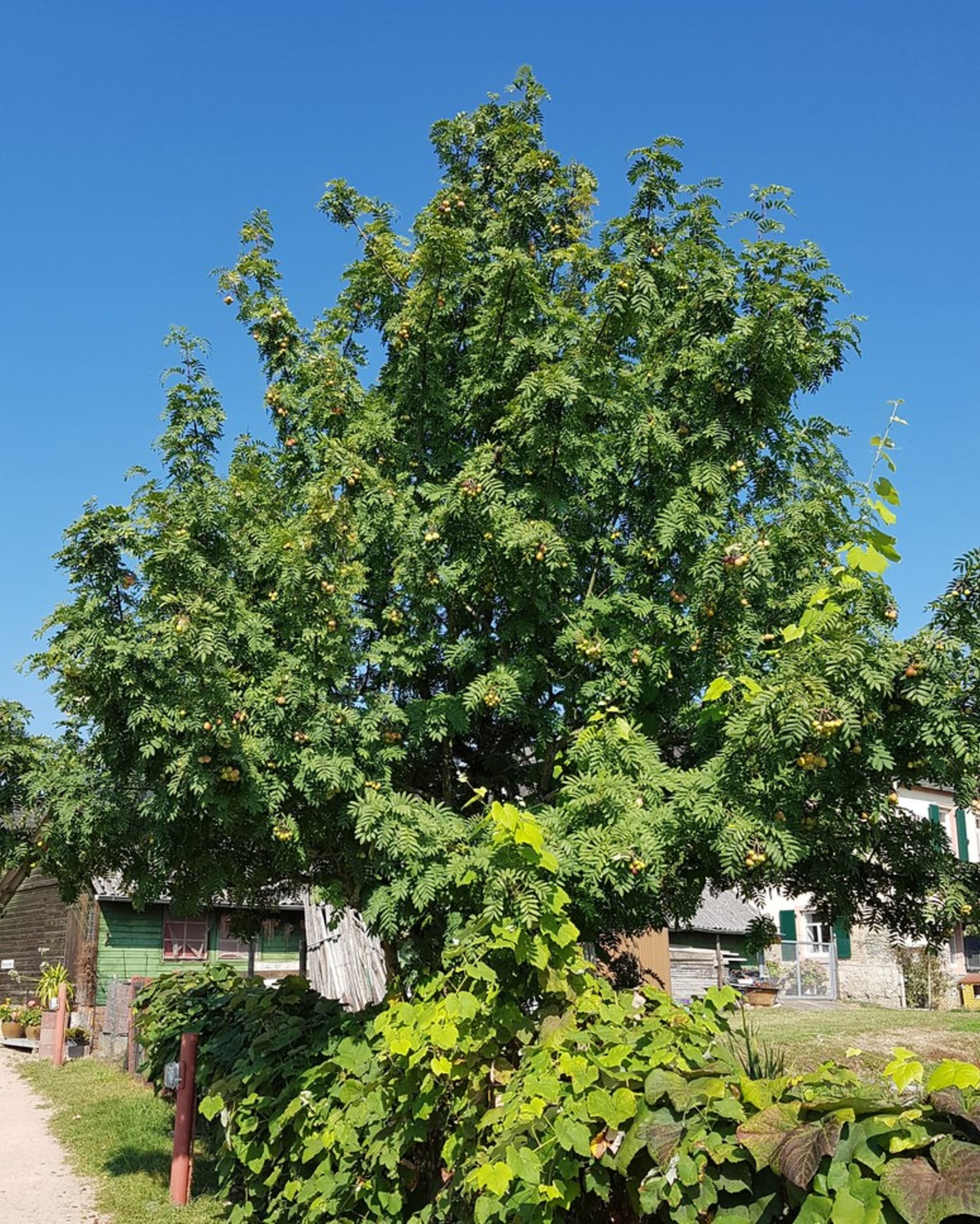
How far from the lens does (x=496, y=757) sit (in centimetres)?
722

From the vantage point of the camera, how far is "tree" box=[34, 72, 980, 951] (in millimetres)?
4867

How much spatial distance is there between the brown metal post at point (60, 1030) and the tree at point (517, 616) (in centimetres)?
1134

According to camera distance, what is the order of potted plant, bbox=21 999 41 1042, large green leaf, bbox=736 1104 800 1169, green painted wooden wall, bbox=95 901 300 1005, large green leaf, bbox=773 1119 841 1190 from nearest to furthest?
large green leaf, bbox=773 1119 841 1190 < large green leaf, bbox=736 1104 800 1169 < potted plant, bbox=21 999 41 1042 < green painted wooden wall, bbox=95 901 300 1005

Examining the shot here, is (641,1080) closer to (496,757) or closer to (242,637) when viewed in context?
(242,637)

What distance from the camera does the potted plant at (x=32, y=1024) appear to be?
19078mm

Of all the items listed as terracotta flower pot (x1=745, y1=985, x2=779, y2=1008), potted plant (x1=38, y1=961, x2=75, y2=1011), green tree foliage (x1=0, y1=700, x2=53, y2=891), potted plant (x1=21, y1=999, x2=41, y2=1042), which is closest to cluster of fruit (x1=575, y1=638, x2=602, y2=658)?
green tree foliage (x1=0, y1=700, x2=53, y2=891)

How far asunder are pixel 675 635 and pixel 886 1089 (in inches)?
109

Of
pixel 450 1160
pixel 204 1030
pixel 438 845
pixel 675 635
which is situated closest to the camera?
pixel 450 1160

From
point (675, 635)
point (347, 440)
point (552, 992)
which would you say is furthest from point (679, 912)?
point (347, 440)

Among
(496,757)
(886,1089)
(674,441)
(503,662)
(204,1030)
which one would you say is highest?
(674,441)

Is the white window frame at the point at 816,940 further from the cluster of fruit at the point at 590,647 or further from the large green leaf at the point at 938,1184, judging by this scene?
the large green leaf at the point at 938,1184

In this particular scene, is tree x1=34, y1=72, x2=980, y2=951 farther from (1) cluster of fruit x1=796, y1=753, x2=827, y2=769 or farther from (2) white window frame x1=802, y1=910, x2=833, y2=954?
(2) white window frame x1=802, y1=910, x2=833, y2=954

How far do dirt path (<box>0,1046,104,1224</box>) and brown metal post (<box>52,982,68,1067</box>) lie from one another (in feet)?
12.7

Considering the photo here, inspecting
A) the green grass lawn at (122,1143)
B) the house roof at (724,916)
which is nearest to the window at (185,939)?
the green grass lawn at (122,1143)
